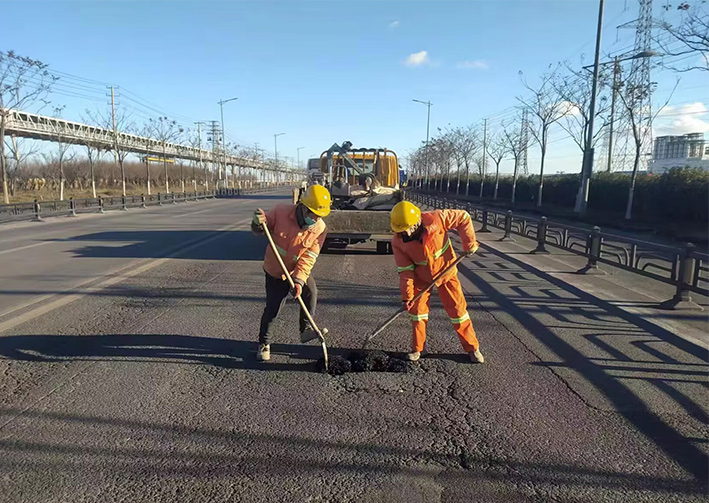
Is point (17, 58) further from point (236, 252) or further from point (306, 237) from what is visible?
point (306, 237)

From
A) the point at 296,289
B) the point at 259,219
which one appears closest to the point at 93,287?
the point at 259,219

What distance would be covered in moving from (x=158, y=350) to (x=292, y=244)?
5.90ft

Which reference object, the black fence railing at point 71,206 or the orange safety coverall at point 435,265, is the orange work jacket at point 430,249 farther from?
the black fence railing at point 71,206

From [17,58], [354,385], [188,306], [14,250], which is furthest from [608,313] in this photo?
[17,58]

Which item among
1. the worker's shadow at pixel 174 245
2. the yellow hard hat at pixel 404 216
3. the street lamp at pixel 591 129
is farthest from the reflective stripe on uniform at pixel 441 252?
the street lamp at pixel 591 129

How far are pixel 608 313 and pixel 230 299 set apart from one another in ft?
17.6

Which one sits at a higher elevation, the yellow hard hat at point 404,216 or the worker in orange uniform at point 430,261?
the yellow hard hat at point 404,216

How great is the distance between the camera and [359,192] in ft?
43.2

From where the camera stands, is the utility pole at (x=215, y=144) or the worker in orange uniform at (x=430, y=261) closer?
the worker in orange uniform at (x=430, y=261)

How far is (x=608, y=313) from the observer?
6852 millimetres

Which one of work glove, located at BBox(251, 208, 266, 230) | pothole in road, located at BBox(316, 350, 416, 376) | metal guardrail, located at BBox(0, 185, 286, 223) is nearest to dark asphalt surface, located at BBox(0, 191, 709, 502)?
pothole in road, located at BBox(316, 350, 416, 376)

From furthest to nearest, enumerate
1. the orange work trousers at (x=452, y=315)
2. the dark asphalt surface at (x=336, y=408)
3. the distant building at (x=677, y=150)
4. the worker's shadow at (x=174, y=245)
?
1. the distant building at (x=677, y=150)
2. the worker's shadow at (x=174, y=245)
3. the orange work trousers at (x=452, y=315)
4. the dark asphalt surface at (x=336, y=408)

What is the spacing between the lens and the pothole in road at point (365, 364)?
4551mm

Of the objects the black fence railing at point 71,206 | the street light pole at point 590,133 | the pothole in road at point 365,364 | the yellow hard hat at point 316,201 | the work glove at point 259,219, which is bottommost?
the pothole in road at point 365,364
